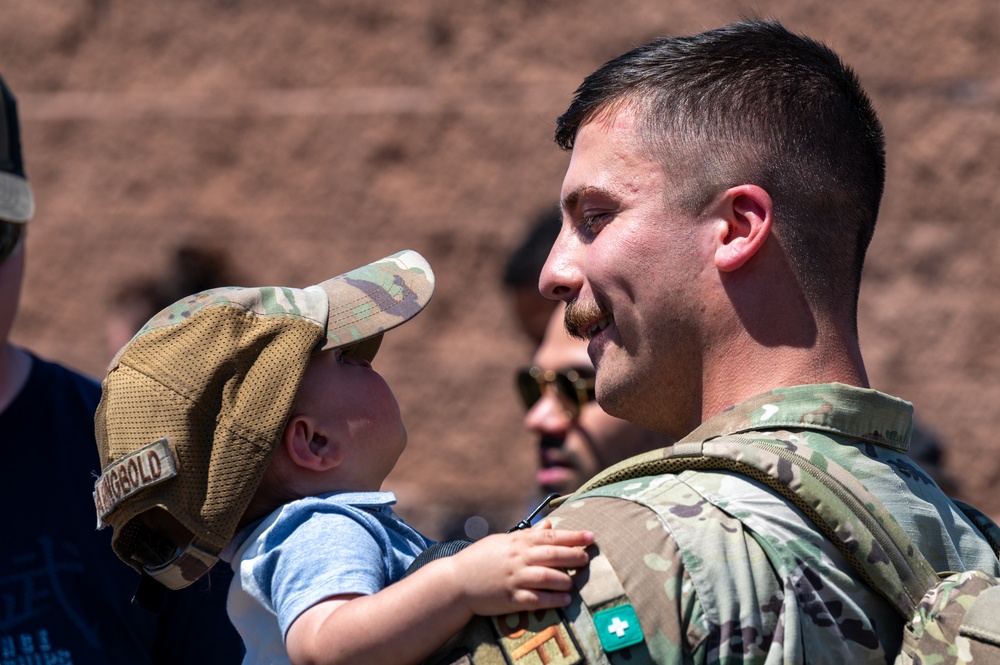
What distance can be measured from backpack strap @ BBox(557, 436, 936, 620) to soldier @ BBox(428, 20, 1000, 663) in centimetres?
2

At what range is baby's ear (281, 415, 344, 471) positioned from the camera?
2.33 meters

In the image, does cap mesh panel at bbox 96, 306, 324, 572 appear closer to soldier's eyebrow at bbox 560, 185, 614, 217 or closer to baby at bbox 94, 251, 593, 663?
baby at bbox 94, 251, 593, 663

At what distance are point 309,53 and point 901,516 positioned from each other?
4523 mm

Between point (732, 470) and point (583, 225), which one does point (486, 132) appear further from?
point (732, 470)

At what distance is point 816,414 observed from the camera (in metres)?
2.01

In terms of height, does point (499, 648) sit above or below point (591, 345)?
below

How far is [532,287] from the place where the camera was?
5.07m

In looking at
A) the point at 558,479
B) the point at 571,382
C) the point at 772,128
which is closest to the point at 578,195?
the point at 772,128

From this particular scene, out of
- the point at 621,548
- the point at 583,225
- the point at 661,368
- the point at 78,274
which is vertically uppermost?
the point at 583,225

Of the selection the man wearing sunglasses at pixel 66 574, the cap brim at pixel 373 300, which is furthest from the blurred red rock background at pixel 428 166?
the cap brim at pixel 373 300

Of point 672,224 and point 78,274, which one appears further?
point 78,274

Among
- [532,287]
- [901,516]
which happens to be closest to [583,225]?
[901,516]

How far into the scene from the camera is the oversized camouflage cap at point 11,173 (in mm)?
3334

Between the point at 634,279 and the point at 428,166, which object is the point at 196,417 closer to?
the point at 634,279
